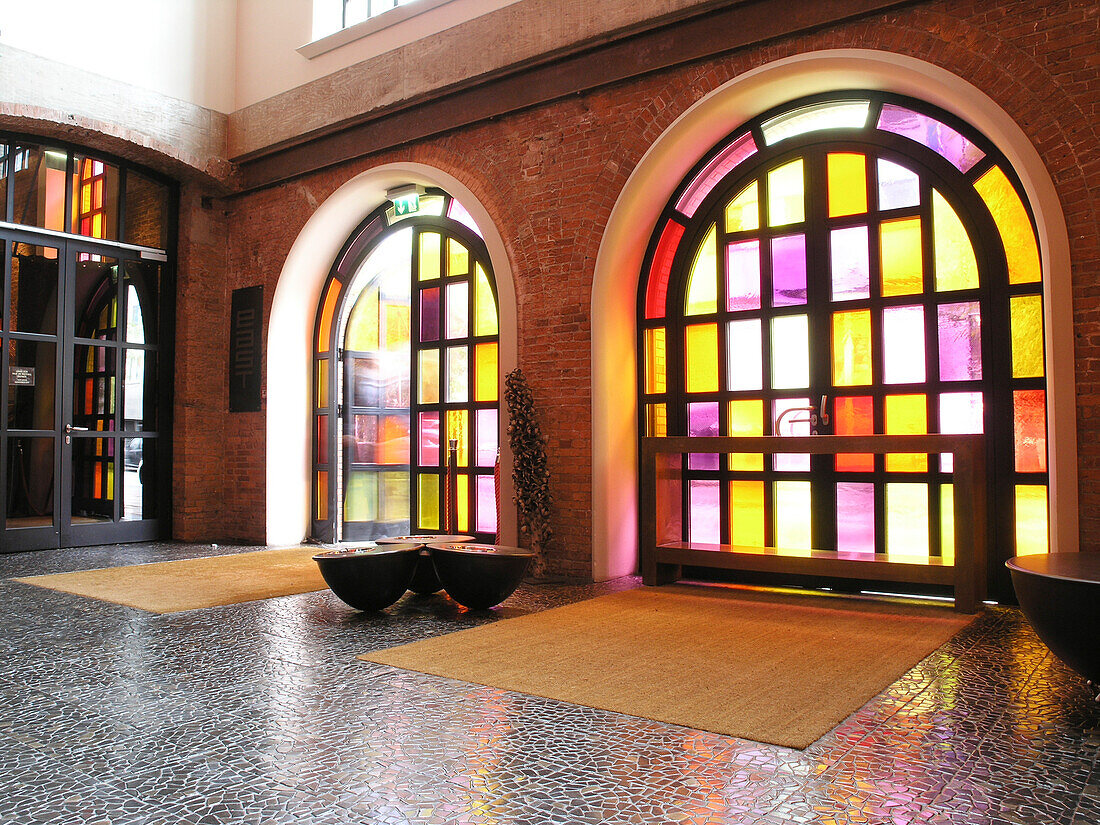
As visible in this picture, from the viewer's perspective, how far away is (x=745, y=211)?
5.70m

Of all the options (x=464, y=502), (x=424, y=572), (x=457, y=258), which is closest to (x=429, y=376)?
(x=457, y=258)

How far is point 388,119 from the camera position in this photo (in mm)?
7137

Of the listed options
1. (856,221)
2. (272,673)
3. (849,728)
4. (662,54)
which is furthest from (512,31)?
(849,728)

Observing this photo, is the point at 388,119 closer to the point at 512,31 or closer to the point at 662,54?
the point at 512,31

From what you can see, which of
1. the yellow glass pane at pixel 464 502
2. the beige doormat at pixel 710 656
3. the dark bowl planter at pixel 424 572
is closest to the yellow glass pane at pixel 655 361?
the beige doormat at pixel 710 656

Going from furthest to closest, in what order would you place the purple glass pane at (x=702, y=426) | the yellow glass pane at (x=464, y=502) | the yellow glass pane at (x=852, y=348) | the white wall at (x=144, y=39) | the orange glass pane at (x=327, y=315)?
the orange glass pane at (x=327, y=315)
the white wall at (x=144, y=39)
the yellow glass pane at (x=464, y=502)
the purple glass pane at (x=702, y=426)
the yellow glass pane at (x=852, y=348)

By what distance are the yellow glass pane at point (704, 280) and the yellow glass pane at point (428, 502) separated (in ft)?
9.08

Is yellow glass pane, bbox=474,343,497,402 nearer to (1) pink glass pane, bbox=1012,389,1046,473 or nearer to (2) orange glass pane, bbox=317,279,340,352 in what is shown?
(2) orange glass pane, bbox=317,279,340,352

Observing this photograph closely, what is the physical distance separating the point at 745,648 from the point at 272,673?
2050mm

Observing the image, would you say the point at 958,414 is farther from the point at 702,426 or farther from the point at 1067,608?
the point at 1067,608

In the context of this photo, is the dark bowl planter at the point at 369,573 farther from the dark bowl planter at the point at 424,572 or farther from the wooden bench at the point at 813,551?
the wooden bench at the point at 813,551

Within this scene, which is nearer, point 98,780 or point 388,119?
point 98,780

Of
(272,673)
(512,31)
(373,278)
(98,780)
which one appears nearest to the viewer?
(98,780)

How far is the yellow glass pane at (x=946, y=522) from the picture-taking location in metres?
4.83
